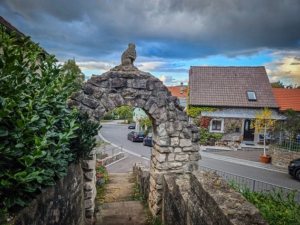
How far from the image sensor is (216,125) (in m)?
18.5

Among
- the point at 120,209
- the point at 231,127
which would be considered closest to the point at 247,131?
the point at 231,127

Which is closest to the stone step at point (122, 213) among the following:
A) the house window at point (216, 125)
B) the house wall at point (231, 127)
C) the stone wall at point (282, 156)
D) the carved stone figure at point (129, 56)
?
the carved stone figure at point (129, 56)

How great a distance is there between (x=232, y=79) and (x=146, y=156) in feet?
38.2

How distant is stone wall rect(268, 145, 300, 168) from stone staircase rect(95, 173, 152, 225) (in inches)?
394

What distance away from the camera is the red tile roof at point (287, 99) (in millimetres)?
18109

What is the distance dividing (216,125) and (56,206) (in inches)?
693

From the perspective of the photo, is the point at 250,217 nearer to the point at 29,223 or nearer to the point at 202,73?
the point at 29,223

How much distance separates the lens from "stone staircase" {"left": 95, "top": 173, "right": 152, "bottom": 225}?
189 inches

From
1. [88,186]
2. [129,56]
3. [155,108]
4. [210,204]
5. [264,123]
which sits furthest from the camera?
[264,123]

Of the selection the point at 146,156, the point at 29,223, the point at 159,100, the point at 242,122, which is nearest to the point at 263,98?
the point at 242,122

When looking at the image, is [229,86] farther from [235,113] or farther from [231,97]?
[235,113]

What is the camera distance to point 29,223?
196cm

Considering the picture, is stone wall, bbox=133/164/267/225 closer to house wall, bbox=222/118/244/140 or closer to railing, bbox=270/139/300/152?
railing, bbox=270/139/300/152

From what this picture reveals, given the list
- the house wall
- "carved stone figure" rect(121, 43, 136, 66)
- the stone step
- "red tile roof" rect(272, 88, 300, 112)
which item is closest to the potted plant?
the house wall
